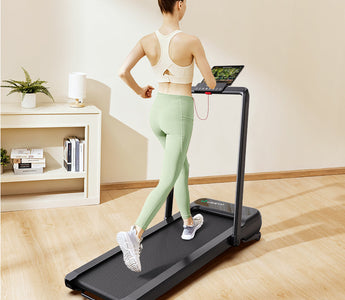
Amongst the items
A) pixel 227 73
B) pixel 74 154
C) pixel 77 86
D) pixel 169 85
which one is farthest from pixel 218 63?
pixel 169 85

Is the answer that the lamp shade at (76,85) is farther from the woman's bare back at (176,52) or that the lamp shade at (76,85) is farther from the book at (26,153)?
the woman's bare back at (176,52)

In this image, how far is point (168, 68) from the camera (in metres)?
2.42

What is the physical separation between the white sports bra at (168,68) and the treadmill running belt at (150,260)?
986 millimetres

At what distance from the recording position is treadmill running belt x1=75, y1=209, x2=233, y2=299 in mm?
2246

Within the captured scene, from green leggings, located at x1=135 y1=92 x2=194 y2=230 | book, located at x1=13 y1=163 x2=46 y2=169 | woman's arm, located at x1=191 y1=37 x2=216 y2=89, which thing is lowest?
book, located at x1=13 y1=163 x2=46 y2=169

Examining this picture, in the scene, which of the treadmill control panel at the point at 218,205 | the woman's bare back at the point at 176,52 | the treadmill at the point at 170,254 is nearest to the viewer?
the treadmill at the point at 170,254

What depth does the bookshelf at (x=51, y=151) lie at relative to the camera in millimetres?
3396

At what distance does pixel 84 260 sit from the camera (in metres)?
2.72

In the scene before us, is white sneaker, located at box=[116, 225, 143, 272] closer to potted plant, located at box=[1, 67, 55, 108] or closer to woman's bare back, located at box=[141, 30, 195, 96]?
woman's bare back, located at box=[141, 30, 195, 96]

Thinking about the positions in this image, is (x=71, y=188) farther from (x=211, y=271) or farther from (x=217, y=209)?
(x=211, y=271)

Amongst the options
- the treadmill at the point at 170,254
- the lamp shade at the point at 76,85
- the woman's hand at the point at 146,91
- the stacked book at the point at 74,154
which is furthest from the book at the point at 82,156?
the woman's hand at the point at 146,91

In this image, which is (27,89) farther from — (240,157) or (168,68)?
(240,157)

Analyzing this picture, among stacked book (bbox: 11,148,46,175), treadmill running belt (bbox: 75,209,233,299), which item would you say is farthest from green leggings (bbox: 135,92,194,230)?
stacked book (bbox: 11,148,46,175)

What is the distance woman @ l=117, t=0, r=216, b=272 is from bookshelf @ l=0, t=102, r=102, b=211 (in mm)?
1118
